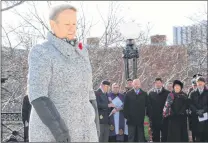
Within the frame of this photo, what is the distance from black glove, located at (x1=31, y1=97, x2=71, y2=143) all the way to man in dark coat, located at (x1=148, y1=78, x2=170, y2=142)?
30.7 ft

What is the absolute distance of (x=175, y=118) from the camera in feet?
38.5

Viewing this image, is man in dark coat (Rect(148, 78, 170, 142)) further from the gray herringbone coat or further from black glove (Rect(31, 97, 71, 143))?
black glove (Rect(31, 97, 71, 143))

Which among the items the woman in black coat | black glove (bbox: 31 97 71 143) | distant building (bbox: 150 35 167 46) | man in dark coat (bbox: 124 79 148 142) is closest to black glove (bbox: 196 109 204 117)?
the woman in black coat

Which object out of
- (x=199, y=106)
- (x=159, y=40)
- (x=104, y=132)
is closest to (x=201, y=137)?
(x=199, y=106)

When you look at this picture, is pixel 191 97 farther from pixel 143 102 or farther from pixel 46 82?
pixel 46 82

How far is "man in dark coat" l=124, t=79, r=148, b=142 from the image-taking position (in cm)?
1191

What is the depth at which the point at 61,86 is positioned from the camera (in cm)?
288

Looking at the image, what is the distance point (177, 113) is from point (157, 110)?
58 centimetres

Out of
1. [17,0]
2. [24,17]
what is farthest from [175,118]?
[24,17]

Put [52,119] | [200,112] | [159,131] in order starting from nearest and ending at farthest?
[52,119]
[200,112]
[159,131]

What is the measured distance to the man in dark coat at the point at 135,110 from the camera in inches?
469

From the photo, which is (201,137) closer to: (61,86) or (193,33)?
(61,86)

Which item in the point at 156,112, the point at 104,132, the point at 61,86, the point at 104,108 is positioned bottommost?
the point at 104,132

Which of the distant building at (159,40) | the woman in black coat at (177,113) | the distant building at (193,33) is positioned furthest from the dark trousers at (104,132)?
the distant building at (193,33)
